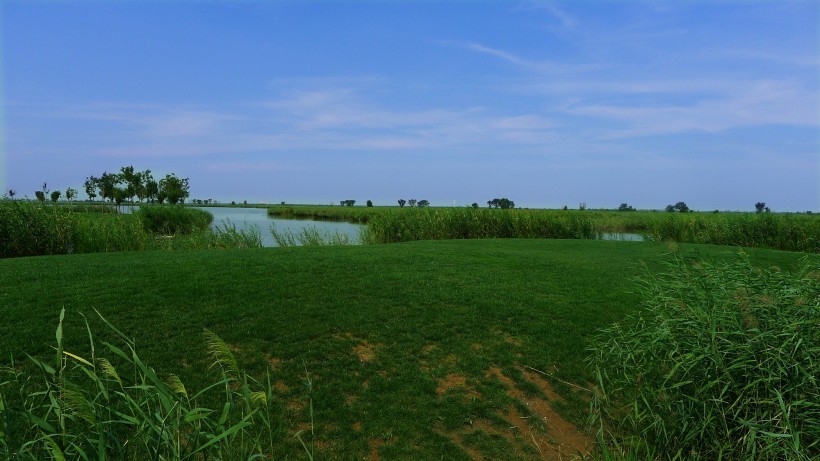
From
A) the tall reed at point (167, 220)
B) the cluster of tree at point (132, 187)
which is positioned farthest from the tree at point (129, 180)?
the tall reed at point (167, 220)

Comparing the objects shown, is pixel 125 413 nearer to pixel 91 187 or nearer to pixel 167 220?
pixel 167 220

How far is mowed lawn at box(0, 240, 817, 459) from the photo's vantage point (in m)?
5.78

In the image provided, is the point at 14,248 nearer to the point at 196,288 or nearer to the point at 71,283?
the point at 71,283

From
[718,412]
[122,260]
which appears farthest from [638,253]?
[122,260]

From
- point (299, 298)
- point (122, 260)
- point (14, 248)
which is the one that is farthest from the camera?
point (14, 248)

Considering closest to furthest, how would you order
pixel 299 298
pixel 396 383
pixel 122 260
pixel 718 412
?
pixel 718 412 → pixel 396 383 → pixel 299 298 → pixel 122 260

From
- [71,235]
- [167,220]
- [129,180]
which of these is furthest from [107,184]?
[71,235]

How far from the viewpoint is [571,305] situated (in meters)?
9.84

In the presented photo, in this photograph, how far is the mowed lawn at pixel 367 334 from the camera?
5777mm

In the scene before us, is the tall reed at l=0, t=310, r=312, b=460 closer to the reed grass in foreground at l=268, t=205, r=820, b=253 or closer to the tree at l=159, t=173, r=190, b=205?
the reed grass in foreground at l=268, t=205, r=820, b=253

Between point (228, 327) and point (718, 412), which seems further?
point (228, 327)

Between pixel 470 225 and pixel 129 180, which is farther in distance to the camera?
pixel 129 180

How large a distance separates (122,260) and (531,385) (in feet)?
33.4

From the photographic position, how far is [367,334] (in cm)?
768
